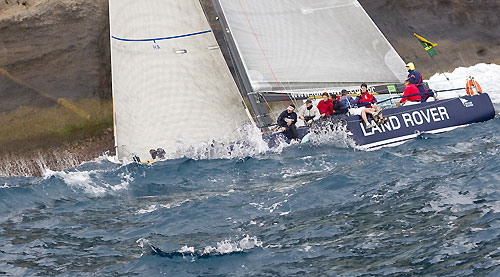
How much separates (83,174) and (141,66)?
224cm

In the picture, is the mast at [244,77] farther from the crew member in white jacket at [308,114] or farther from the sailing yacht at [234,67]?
the crew member in white jacket at [308,114]

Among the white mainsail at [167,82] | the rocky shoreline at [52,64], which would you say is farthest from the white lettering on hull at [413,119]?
the rocky shoreline at [52,64]

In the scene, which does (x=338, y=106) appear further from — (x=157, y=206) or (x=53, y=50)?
(x=53, y=50)

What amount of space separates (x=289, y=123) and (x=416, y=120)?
6.87ft

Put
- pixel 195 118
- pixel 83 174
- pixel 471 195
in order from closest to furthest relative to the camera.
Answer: pixel 471 195, pixel 83 174, pixel 195 118

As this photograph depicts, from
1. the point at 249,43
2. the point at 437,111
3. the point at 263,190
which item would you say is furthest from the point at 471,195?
the point at 249,43

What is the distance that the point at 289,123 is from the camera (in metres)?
10.3

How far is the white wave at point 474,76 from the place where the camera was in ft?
55.5

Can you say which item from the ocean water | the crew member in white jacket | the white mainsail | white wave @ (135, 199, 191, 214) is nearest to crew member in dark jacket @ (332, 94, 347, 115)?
the crew member in white jacket

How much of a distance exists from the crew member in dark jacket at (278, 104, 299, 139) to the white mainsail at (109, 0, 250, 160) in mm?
1154

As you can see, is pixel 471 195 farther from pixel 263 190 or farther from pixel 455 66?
pixel 455 66

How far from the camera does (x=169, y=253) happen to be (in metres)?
6.02

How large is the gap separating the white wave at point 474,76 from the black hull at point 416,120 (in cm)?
534

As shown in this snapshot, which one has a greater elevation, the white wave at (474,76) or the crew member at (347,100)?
the crew member at (347,100)
